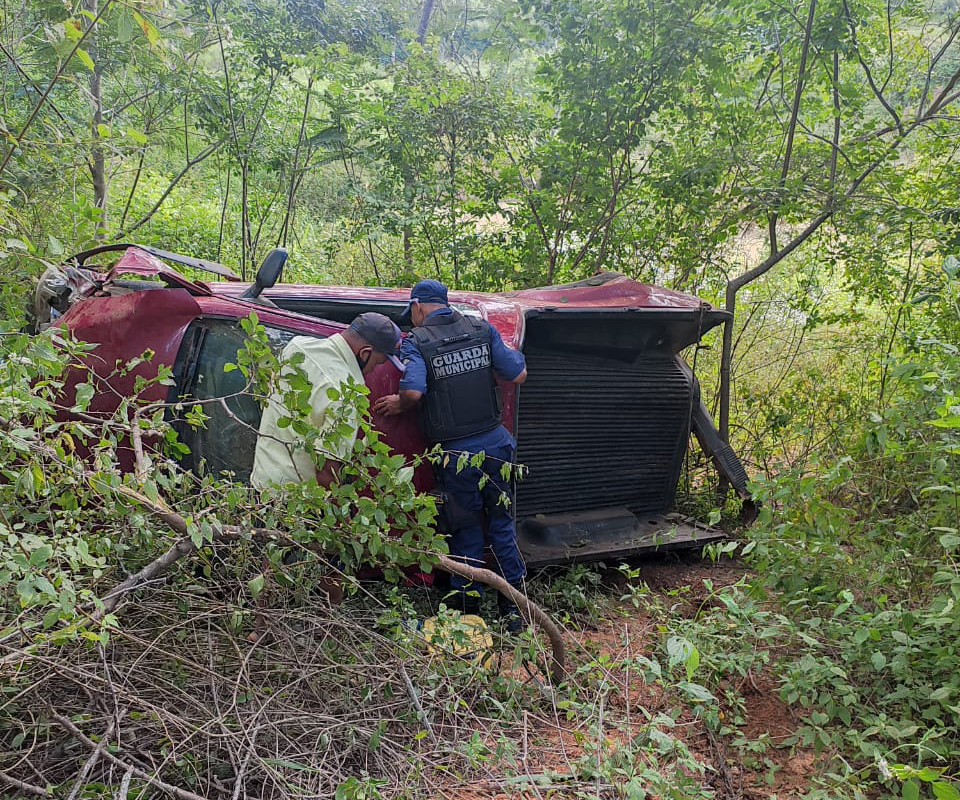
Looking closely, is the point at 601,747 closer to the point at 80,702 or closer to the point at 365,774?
the point at 365,774

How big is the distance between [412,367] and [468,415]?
1.14 ft

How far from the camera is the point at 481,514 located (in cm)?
349

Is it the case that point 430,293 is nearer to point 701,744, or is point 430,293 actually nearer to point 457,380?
point 457,380

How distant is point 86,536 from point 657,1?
501cm

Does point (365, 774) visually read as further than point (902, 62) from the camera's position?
No

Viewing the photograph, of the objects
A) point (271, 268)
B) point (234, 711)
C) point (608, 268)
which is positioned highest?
point (271, 268)

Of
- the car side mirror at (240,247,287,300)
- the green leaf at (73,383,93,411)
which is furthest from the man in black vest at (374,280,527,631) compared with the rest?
the green leaf at (73,383,93,411)

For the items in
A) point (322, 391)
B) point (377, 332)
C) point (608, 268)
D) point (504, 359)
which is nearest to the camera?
point (322, 391)

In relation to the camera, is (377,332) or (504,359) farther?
(504,359)

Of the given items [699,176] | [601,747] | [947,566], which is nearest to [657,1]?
[699,176]

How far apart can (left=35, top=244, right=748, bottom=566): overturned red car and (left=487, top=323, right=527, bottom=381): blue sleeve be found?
99 mm

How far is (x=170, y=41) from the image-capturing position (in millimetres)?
7293

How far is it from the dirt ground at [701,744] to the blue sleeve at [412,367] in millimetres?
1292

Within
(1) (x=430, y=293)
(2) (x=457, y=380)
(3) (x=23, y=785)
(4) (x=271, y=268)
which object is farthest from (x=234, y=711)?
(1) (x=430, y=293)
